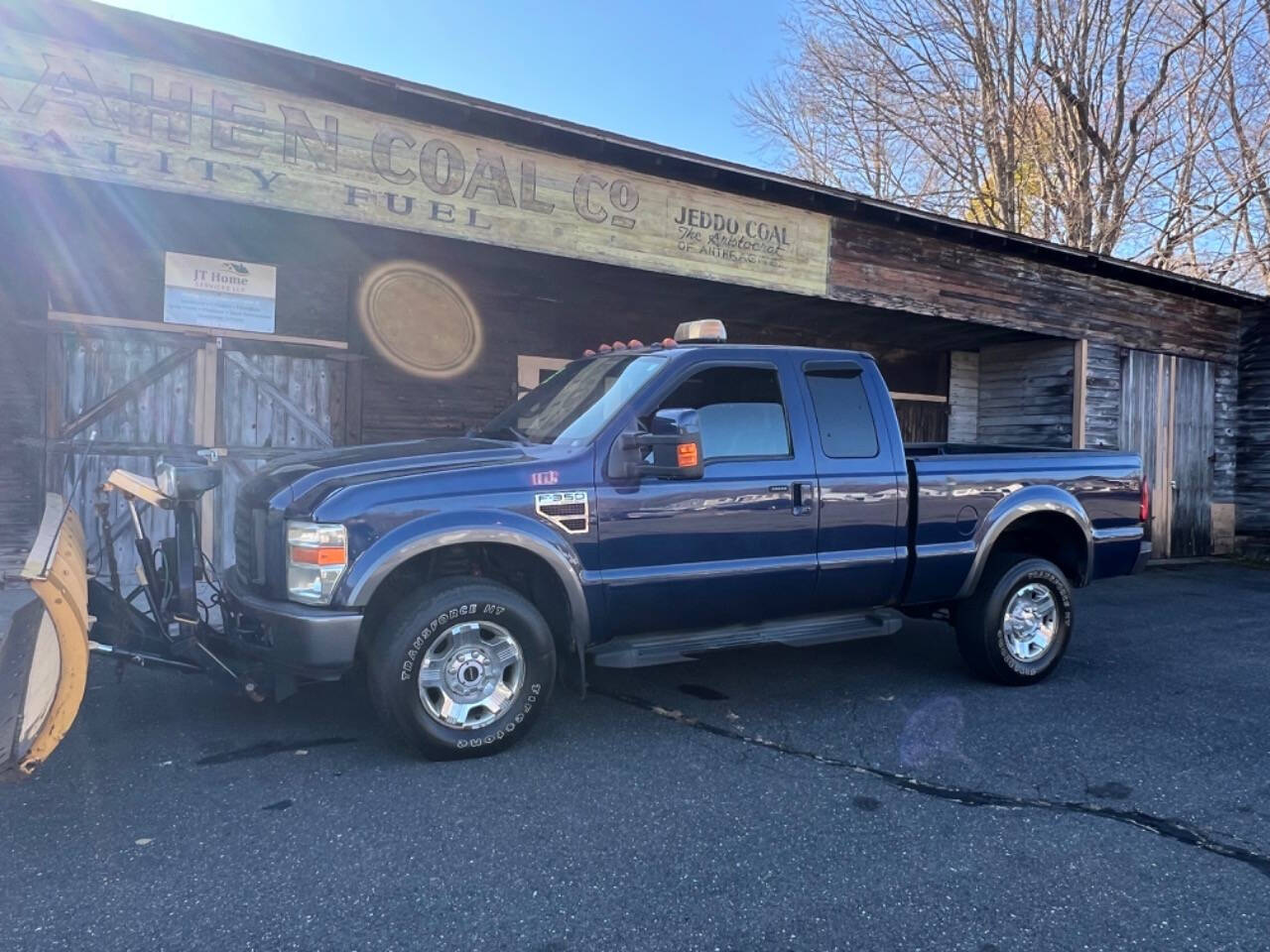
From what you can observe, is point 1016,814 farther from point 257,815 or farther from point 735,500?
point 257,815

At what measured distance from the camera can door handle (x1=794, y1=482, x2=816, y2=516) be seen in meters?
4.96

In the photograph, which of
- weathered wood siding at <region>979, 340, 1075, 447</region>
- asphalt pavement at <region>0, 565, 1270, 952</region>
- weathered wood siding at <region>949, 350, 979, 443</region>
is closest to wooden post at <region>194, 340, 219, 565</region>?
asphalt pavement at <region>0, 565, 1270, 952</region>

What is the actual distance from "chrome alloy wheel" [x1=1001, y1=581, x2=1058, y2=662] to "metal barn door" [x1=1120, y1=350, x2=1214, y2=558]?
791 cm

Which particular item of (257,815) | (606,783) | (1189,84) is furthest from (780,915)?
(1189,84)

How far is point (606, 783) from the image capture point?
3.98 meters

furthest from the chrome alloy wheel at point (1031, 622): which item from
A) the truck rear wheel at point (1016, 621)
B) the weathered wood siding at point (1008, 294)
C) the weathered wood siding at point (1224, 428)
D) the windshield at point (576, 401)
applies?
the weathered wood siding at point (1224, 428)

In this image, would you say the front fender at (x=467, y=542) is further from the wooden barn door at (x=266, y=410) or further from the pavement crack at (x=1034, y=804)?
the wooden barn door at (x=266, y=410)

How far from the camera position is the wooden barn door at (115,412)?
744cm

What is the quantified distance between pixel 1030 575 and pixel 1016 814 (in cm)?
229

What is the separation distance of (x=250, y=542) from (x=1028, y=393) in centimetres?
1116

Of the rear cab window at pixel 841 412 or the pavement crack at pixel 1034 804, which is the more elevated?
the rear cab window at pixel 841 412

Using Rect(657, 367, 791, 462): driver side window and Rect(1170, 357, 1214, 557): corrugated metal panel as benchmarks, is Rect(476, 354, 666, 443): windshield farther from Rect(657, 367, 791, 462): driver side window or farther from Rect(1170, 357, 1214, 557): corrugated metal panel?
Rect(1170, 357, 1214, 557): corrugated metal panel

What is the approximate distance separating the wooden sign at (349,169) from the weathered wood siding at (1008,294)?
105 cm

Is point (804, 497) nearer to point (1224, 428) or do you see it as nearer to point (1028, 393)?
point (1028, 393)
